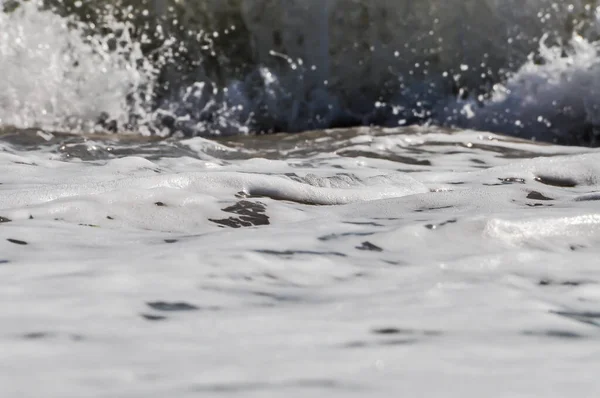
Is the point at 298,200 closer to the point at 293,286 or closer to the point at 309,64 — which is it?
the point at 293,286

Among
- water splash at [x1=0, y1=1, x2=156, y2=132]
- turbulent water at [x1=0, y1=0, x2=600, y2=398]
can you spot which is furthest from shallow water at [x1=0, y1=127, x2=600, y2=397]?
water splash at [x1=0, y1=1, x2=156, y2=132]

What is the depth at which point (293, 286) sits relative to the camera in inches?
67.4

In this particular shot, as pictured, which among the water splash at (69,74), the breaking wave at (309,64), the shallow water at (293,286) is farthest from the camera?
the breaking wave at (309,64)

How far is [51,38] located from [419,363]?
13.6 feet

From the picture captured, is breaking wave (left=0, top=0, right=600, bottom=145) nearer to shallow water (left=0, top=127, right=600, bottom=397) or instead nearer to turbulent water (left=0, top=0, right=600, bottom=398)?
turbulent water (left=0, top=0, right=600, bottom=398)

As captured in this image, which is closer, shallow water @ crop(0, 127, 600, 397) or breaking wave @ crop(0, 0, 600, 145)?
shallow water @ crop(0, 127, 600, 397)

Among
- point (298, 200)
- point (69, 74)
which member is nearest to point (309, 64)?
point (69, 74)

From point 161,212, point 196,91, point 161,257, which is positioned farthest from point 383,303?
point 196,91

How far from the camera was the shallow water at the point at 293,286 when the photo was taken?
1.28 meters

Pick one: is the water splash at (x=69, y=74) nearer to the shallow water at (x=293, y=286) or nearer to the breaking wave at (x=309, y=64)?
the breaking wave at (x=309, y=64)

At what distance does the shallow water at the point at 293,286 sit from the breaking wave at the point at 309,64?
2.14 metres

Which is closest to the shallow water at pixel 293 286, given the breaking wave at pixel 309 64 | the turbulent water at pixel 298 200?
the turbulent water at pixel 298 200

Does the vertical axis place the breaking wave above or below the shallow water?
above

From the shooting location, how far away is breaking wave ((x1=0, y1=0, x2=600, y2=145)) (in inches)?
197
